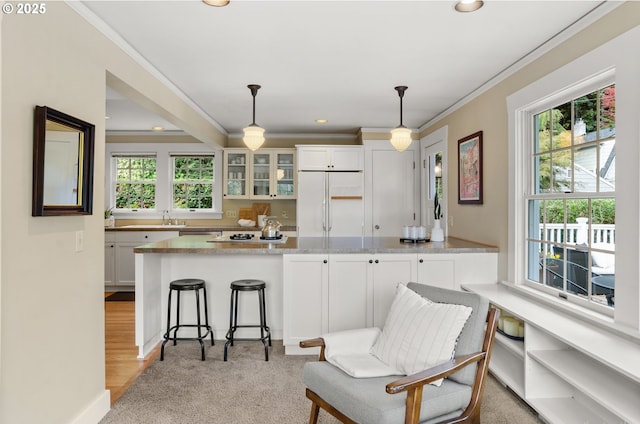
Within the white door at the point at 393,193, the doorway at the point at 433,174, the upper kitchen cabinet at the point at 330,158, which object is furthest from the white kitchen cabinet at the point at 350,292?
the upper kitchen cabinet at the point at 330,158

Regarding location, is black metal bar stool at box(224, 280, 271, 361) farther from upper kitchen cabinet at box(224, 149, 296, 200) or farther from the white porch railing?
upper kitchen cabinet at box(224, 149, 296, 200)

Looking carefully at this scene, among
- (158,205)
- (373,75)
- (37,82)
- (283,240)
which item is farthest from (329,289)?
(158,205)

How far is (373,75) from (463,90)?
104 centimetres

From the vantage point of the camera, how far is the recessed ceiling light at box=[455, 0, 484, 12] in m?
2.29

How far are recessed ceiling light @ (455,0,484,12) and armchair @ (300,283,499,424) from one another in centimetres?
161

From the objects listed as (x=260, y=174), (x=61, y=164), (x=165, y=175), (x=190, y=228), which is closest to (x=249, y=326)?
(x=61, y=164)

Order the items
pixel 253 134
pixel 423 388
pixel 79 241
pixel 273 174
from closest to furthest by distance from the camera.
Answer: pixel 423 388, pixel 79 241, pixel 253 134, pixel 273 174

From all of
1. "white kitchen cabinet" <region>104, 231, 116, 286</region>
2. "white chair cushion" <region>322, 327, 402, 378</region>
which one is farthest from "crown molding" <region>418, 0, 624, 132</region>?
"white kitchen cabinet" <region>104, 231, 116, 286</region>

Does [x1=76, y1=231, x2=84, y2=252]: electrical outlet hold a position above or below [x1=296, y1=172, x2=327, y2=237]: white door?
below

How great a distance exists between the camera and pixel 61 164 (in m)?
2.10

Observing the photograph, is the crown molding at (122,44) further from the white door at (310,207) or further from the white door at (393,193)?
the white door at (393,193)

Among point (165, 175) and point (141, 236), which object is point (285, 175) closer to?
point (165, 175)

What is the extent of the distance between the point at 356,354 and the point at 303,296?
4.13 feet

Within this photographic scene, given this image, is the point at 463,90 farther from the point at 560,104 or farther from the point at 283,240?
the point at 283,240
